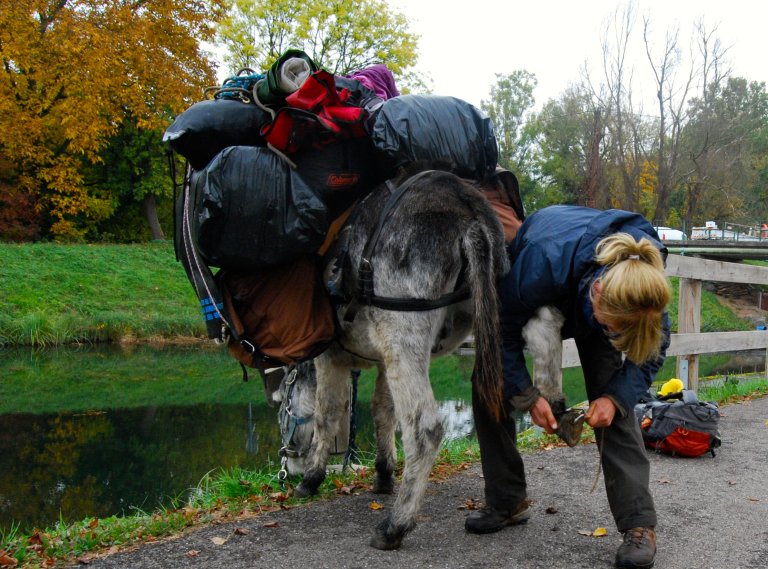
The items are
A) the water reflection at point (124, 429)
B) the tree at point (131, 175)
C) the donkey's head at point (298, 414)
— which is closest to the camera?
the donkey's head at point (298, 414)

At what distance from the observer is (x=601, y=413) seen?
3.20m

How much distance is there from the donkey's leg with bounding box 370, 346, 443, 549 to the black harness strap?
229mm

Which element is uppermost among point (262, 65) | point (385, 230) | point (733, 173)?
point (262, 65)

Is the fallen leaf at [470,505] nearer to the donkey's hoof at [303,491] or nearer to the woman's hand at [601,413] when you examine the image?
the donkey's hoof at [303,491]

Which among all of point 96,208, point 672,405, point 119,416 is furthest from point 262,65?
point 672,405

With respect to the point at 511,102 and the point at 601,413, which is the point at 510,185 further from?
the point at 511,102

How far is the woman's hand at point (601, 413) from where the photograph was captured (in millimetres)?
3195

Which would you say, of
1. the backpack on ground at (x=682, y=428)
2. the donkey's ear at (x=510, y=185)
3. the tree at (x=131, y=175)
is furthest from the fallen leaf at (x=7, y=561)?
the tree at (x=131, y=175)

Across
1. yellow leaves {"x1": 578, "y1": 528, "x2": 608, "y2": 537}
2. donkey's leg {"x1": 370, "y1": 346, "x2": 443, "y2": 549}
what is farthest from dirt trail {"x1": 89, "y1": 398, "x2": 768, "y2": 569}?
donkey's leg {"x1": 370, "y1": 346, "x2": 443, "y2": 549}

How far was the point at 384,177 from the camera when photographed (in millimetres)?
3844

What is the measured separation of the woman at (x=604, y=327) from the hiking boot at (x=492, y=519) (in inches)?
24.2

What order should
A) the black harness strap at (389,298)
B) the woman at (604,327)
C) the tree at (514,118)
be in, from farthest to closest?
the tree at (514,118), the black harness strap at (389,298), the woman at (604,327)

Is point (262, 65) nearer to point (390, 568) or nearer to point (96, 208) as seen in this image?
point (96, 208)

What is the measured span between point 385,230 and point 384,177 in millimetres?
422
